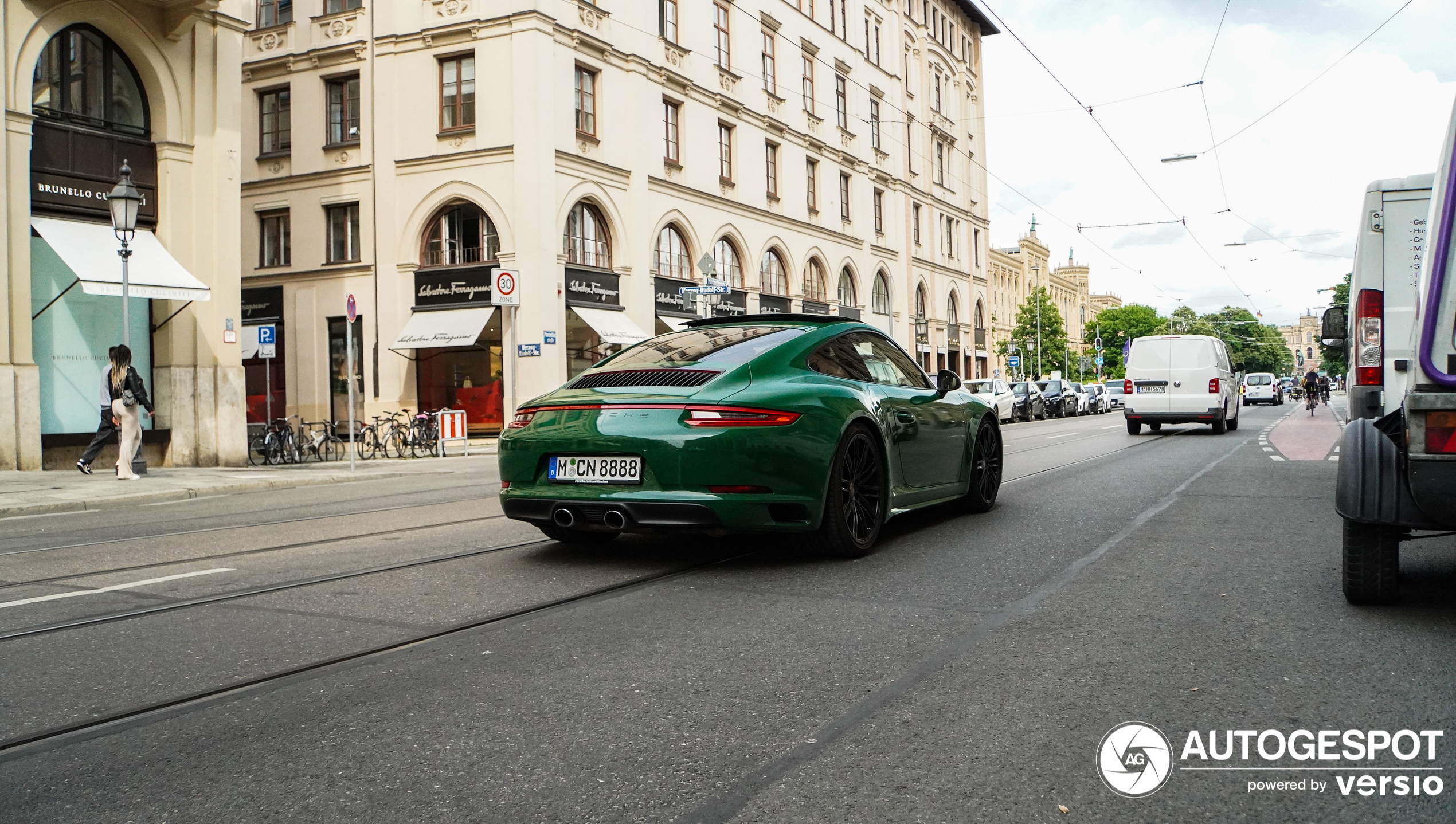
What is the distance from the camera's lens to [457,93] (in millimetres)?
28812

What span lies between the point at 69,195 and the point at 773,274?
83.2ft

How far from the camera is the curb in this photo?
443 inches

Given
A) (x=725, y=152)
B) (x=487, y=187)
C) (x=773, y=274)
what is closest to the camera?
(x=487, y=187)

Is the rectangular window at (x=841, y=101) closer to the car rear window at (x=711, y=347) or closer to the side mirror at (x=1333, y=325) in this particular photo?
the side mirror at (x=1333, y=325)

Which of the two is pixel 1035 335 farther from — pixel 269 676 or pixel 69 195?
pixel 269 676

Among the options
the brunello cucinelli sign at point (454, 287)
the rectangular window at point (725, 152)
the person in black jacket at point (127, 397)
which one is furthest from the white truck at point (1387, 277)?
the rectangular window at point (725, 152)

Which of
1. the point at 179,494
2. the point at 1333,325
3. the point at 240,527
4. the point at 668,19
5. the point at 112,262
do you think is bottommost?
the point at 179,494

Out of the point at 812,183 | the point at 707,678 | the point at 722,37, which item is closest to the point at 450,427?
the point at 722,37

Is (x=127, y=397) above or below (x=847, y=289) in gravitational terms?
below

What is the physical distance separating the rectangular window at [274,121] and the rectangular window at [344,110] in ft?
5.58

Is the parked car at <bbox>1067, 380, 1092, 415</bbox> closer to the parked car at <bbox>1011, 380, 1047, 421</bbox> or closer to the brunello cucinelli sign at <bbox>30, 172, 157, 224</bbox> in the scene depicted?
the parked car at <bbox>1011, 380, 1047, 421</bbox>

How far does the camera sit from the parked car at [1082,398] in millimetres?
48691

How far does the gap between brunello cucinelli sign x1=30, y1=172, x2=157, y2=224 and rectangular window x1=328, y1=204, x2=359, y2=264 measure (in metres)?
12.6

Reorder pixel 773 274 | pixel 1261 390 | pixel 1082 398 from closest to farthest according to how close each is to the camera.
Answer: pixel 773 274 < pixel 1082 398 < pixel 1261 390
